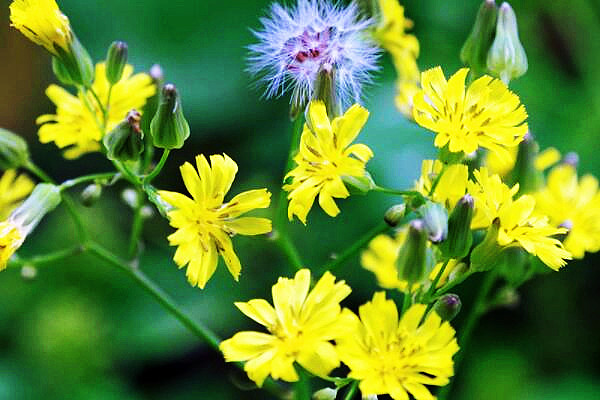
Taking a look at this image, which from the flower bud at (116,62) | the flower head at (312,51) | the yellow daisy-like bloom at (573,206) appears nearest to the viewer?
the flower head at (312,51)

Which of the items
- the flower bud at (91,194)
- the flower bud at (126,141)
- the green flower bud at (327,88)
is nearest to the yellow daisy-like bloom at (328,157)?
the green flower bud at (327,88)

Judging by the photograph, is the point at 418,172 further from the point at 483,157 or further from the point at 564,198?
the point at 483,157

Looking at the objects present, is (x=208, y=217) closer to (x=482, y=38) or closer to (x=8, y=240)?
(x=8, y=240)

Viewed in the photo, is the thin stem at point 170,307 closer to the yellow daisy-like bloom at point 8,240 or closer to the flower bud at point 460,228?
the yellow daisy-like bloom at point 8,240

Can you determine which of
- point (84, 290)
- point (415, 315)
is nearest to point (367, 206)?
point (84, 290)

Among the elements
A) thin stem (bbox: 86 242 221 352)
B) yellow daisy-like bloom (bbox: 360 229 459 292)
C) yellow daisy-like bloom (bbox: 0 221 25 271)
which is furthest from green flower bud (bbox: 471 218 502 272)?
yellow daisy-like bloom (bbox: 0 221 25 271)

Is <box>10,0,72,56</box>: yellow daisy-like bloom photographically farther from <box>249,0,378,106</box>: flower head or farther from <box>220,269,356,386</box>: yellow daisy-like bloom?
<box>220,269,356,386</box>: yellow daisy-like bloom

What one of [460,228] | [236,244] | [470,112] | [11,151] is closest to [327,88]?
[470,112]
